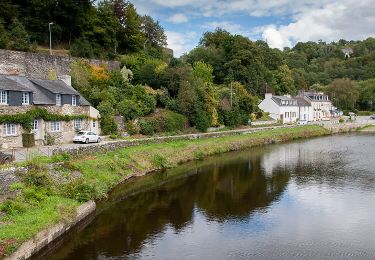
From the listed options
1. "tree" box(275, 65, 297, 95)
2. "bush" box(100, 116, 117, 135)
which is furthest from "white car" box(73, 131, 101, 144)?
→ "tree" box(275, 65, 297, 95)

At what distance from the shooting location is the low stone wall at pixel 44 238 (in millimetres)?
15322

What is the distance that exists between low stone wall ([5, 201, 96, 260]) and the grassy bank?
8.9 inches

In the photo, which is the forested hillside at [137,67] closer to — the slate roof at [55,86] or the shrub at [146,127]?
the shrub at [146,127]

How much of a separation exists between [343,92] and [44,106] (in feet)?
271

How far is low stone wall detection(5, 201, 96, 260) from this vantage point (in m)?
15.3

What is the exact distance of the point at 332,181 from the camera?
3080cm

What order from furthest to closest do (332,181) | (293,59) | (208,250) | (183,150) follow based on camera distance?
(293,59) → (183,150) → (332,181) → (208,250)

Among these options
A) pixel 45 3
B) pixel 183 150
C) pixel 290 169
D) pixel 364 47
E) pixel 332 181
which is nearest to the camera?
pixel 332 181

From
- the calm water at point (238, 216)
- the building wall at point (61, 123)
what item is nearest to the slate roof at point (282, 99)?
the calm water at point (238, 216)

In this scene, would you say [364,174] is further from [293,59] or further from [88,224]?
[293,59]

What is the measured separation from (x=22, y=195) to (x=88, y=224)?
3.40m

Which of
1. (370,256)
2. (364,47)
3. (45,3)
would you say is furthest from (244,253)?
(364,47)

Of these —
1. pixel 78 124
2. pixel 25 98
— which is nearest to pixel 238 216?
pixel 25 98

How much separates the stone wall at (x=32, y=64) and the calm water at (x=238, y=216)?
1908cm
